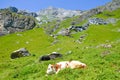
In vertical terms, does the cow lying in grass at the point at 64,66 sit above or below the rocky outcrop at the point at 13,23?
above

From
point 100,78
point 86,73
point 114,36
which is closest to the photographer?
point 100,78

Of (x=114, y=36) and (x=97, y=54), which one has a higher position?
(x=97, y=54)

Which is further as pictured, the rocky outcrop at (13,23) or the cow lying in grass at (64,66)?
the rocky outcrop at (13,23)

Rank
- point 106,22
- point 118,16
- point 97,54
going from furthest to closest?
point 118,16, point 106,22, point 97,54

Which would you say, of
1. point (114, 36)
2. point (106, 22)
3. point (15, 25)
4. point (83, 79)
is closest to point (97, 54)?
point (83, 79)

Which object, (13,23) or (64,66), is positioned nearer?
(64,66)

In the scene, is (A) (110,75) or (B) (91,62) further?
(B) (91,62)

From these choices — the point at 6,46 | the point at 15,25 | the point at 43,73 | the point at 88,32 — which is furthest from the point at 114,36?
the point at 15,25

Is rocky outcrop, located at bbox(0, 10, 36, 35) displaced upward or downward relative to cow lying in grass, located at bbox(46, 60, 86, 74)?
downward

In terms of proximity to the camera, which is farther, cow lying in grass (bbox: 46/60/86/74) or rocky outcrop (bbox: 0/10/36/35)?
rocky outcrop (bbox: 0/10/36/35)

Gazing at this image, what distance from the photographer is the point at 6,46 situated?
350 ft

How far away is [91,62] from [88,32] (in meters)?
76.9

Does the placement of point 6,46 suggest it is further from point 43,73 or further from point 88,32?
point 43,73

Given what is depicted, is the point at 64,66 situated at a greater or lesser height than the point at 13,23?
greater
